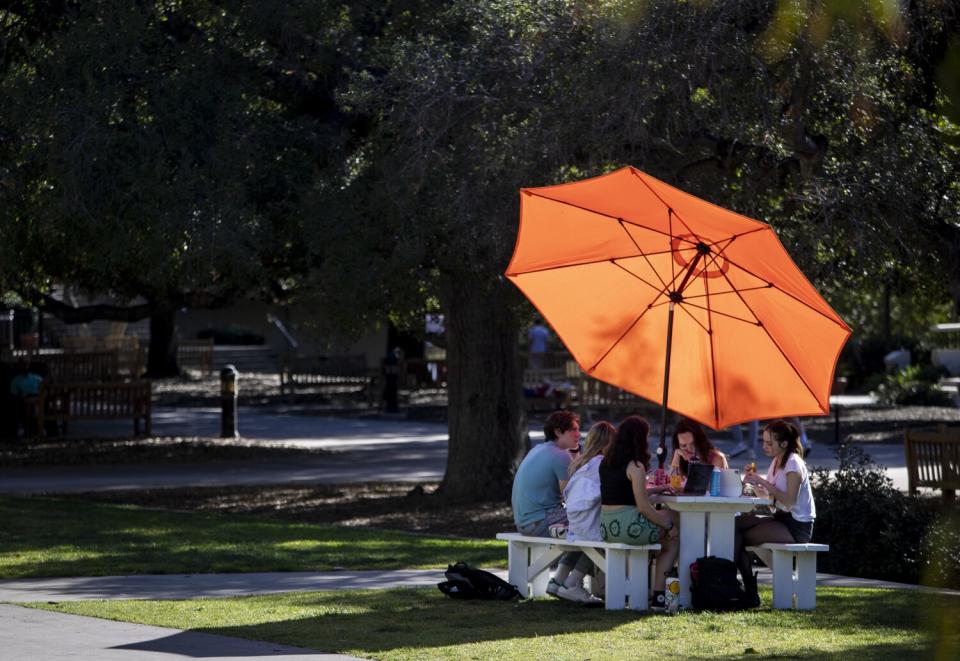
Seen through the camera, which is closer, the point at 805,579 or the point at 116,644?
the point at 116,644

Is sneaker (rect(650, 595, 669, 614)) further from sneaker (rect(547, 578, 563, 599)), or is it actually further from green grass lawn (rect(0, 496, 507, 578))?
green grass lawn (rect(0, 496, 507, 578))

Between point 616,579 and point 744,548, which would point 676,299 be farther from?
point 616,579

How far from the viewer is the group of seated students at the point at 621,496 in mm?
9109

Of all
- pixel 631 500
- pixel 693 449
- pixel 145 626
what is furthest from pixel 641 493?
pixel 145 626

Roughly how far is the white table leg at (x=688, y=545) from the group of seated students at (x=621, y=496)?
97 millimetres

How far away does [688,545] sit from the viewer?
9.16 metres

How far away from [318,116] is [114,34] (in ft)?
7.63

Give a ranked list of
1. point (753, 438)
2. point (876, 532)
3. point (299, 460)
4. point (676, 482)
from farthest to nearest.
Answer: point (753, 438)
point (299, 460)
point (876, 532)
point (676, 482)

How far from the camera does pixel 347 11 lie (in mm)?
14023

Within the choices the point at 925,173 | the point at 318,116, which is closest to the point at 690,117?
the point at 925,173

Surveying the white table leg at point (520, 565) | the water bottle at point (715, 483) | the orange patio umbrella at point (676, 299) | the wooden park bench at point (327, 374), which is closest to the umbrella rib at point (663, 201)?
the orange patio umbrella at point (676, 299)

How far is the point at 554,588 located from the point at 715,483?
3.98 feet

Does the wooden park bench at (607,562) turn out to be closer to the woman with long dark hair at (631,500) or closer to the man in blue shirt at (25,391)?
the woman with long dark hair at (631,500)

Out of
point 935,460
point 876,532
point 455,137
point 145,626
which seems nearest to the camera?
point 145,626
